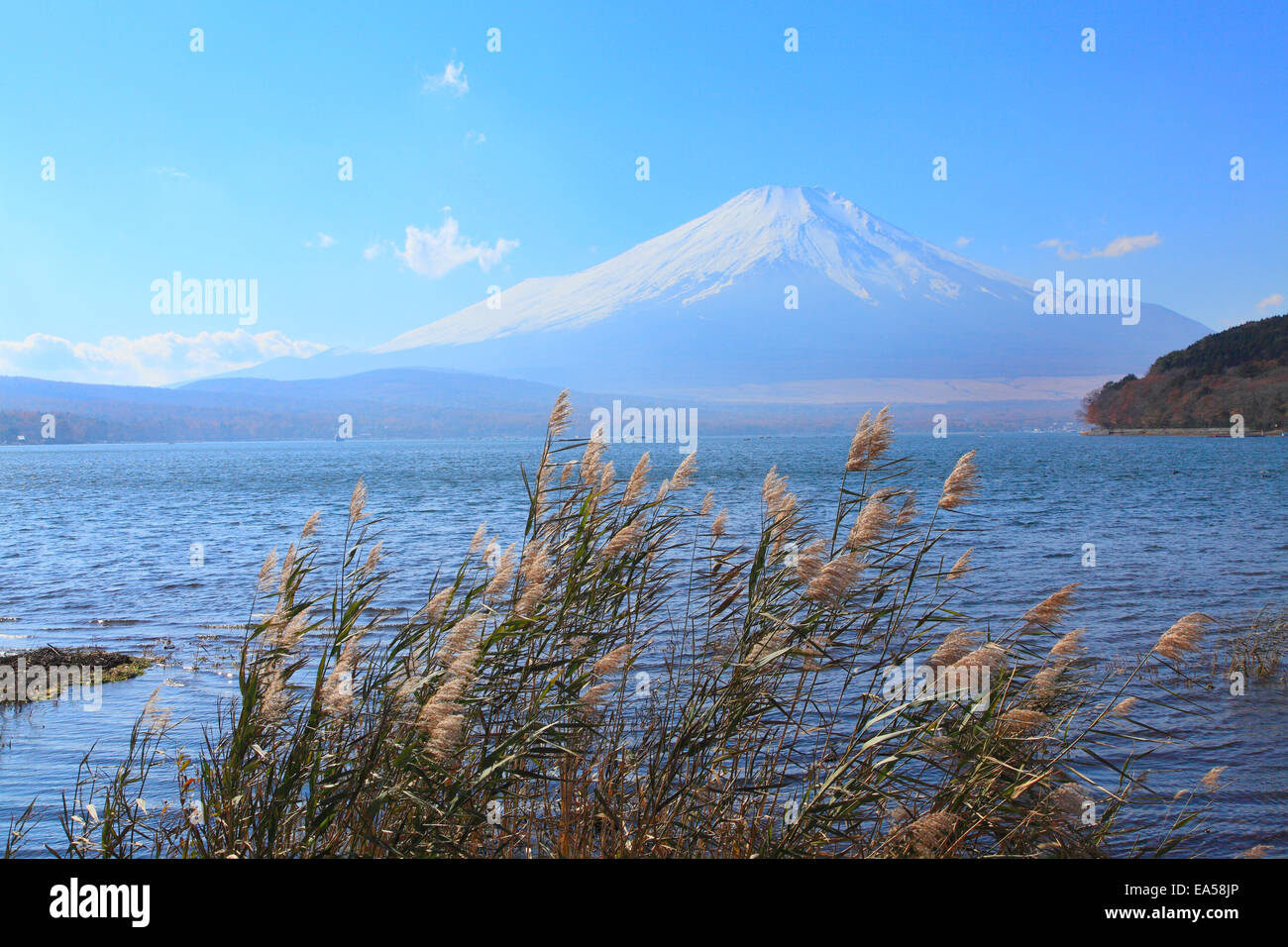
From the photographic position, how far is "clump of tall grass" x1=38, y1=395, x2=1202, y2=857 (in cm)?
517

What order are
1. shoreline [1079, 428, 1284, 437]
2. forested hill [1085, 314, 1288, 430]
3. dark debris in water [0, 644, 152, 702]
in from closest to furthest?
dark debris in water [0, 644, 152, 702] < forested hill [1085, 314, 1288, 430] < shoreline [1079, 428, 1284, 437]

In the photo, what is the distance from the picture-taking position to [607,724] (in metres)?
6.50

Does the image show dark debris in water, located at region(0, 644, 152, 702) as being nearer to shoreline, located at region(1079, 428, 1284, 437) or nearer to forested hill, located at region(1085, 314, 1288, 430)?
forested hill, located at region(1085, 314, 1288, 430)

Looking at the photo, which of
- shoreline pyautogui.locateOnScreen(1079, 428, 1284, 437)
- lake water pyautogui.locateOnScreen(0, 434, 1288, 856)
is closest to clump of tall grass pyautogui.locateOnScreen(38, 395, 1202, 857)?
lake water pyautogui.locateOnScreen(0, 434, 1288, 856)

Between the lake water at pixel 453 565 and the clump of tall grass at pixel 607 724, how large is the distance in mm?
1271

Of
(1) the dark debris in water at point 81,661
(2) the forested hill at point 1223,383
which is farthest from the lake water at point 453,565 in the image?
(2) the forested hill at point 1223,383

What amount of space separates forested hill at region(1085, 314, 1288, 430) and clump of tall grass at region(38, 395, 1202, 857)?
167 metres

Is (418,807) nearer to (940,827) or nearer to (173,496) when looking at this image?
(940,827)

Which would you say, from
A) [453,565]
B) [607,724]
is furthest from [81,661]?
[453,565]

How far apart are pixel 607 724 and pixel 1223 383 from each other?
174219mm

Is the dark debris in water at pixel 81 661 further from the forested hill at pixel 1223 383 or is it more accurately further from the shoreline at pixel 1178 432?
the shoreline at pixel 1178 432
